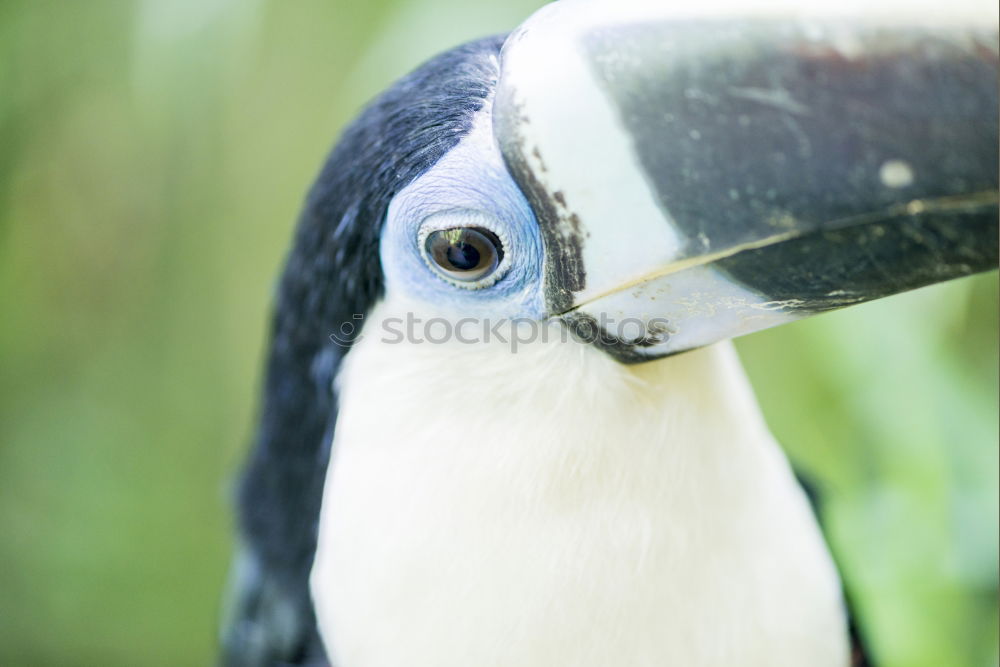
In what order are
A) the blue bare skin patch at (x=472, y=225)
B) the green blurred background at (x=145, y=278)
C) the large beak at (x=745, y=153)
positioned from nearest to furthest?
1. the large beak at (x=745, y=153)
2. the blue bare skin patch at (x=472, y=225)
3. the green blurred background at (x=145, y=278)

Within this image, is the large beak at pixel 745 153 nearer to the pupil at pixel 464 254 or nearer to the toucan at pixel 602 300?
the toucan at pixel 602 300

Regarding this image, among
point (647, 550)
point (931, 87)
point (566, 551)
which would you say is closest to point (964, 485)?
point (647, 550)

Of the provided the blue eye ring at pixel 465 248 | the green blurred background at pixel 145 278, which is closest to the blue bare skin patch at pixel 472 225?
the blue eye ring at pixel 465 248

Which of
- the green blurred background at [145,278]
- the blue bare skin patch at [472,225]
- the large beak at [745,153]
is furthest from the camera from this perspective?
the green blurred background at [145,278]

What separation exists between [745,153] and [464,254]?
40cm

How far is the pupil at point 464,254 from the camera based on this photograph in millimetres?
1157

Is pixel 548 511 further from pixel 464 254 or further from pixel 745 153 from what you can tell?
pixel 745 153

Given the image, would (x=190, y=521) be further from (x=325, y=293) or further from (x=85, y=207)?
(x=325, y=293)

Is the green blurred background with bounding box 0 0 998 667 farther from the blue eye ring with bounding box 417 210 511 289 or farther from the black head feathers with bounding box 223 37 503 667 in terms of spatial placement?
the blue eye ring with bounding box 417 210 511 289

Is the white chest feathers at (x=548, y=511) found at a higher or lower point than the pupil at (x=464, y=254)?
lower

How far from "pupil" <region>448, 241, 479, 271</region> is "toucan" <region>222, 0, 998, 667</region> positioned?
0.01 metres

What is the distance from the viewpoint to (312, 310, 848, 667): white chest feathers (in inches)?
47.0

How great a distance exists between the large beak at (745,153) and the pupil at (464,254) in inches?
4.4

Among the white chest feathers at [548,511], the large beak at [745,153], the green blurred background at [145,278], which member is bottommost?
the white chest feathers at [548,511]
